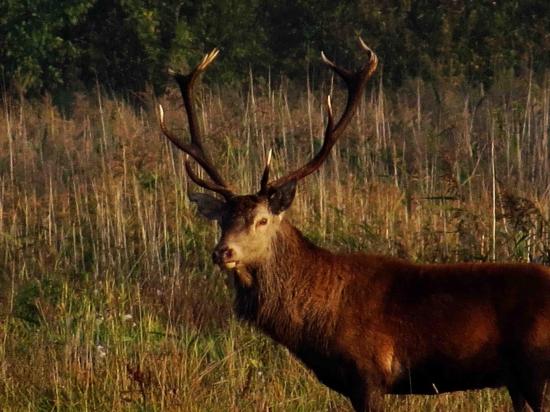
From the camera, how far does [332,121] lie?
300 inches

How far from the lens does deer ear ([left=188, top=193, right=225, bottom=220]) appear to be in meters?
7.57

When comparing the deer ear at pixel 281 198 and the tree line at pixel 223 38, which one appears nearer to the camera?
the deer ear at pixel 281 198

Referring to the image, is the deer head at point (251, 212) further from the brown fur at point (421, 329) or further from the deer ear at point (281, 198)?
the brown fur at point (421, 329)

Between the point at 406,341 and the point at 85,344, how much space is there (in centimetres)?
218

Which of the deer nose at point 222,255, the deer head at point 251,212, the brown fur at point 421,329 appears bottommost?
the brown fur at point 421,329

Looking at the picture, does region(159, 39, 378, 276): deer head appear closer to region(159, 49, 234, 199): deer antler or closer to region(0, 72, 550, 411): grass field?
region(159, 49, 234, 199): deer antler

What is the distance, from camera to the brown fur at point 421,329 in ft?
21.8

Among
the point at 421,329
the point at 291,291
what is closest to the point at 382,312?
the point at 421,329

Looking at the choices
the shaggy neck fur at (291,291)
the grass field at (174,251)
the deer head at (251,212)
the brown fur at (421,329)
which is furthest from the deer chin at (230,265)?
the grass field at (174,251)

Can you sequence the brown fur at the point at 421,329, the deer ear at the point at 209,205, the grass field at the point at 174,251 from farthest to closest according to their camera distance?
the deer ear at the point at 209,205
the grass field at the point at 174,251
the brown fur at the point at 421,329

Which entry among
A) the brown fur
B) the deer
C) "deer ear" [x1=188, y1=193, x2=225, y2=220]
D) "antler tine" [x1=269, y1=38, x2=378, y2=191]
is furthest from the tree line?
the brown fur

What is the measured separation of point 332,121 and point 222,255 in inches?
43.2

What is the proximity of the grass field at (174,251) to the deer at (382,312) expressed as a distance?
50 cm

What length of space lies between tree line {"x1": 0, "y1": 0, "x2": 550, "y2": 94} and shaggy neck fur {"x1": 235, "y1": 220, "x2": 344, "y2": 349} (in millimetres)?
14180
